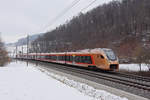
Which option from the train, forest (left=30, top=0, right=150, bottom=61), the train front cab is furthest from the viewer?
forest (left=30, top=0, right=150, bottom=61)

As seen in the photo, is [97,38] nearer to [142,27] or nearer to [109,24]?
[109,24]

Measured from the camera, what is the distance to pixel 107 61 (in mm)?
19203

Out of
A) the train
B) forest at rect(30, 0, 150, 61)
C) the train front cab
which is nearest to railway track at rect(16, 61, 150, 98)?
the train front cab

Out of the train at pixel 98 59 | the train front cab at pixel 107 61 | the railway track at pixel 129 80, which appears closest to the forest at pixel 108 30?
the train at pixel 98 59

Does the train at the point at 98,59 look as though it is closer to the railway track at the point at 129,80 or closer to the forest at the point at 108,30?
the railway track at the point at 129,80

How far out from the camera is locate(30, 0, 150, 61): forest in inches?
2884

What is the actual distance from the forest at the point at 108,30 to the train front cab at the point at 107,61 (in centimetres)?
4474

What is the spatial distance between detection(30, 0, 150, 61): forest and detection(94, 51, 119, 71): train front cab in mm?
44738

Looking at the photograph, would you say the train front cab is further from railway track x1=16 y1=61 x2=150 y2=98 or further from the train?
railway track x1=16 y1=61 x2=150 y2=98

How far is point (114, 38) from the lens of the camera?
7825cm

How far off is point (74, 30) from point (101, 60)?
8965 centimetres

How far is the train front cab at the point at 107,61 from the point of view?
752 inches

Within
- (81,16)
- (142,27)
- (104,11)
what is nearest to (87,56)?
(142,27)

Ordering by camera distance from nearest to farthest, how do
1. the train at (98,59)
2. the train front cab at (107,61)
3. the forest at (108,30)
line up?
1. the train front cab at (107,61)
2. the train at (98,59)
3. the forest at (108,30)
